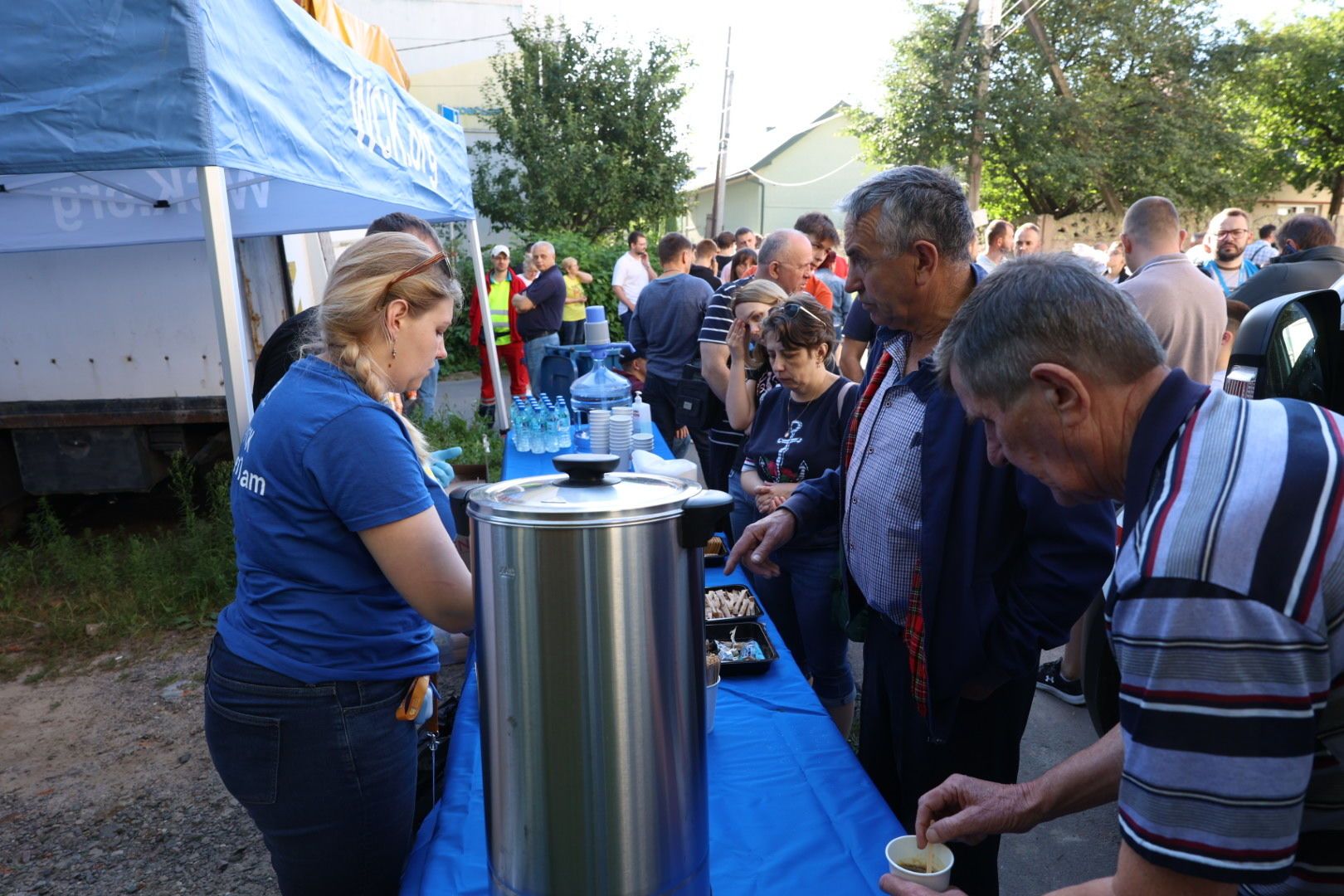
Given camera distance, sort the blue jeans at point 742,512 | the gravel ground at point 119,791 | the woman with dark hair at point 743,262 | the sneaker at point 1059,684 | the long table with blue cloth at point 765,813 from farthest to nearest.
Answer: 1. the woman with dark hair at point 743,262
2. the sneaker at point 1059,684
3. the blue jeans at point 742,512
4. the gravel ground at point 119,791
5. the long table with blue cloth at point 765,813

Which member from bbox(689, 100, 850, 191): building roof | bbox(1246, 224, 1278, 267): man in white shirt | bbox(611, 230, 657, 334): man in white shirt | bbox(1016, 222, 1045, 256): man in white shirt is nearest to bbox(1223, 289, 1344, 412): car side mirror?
bbox(1016, 222, 1045, 256): man in white shirt

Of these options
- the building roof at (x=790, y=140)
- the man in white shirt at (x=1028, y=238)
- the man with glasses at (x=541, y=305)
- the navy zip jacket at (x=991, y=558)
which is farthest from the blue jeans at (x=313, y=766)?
the building roof at (x=790, y=140)

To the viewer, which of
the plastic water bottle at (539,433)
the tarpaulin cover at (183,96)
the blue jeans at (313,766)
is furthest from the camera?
the plastic water bottle at (539,433)

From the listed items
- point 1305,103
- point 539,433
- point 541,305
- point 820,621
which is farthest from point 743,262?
point 1305,103

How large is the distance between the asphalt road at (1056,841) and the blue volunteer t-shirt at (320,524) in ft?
6.49

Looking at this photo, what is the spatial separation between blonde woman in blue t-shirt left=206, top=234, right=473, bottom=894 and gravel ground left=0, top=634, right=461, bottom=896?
1.36 meters

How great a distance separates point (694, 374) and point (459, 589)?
12.4 ft

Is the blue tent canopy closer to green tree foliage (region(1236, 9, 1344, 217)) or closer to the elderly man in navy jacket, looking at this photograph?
the elderly man in navy jacket

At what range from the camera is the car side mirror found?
6.54ft

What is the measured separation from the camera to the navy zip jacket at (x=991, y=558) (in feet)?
5.08

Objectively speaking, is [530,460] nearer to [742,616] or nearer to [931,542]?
[742,616]

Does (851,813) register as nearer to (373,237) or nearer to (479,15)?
(373,237)

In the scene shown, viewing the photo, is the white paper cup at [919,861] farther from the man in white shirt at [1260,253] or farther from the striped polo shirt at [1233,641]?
the man in white shirt at [1260,253]

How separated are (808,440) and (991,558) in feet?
4.07
